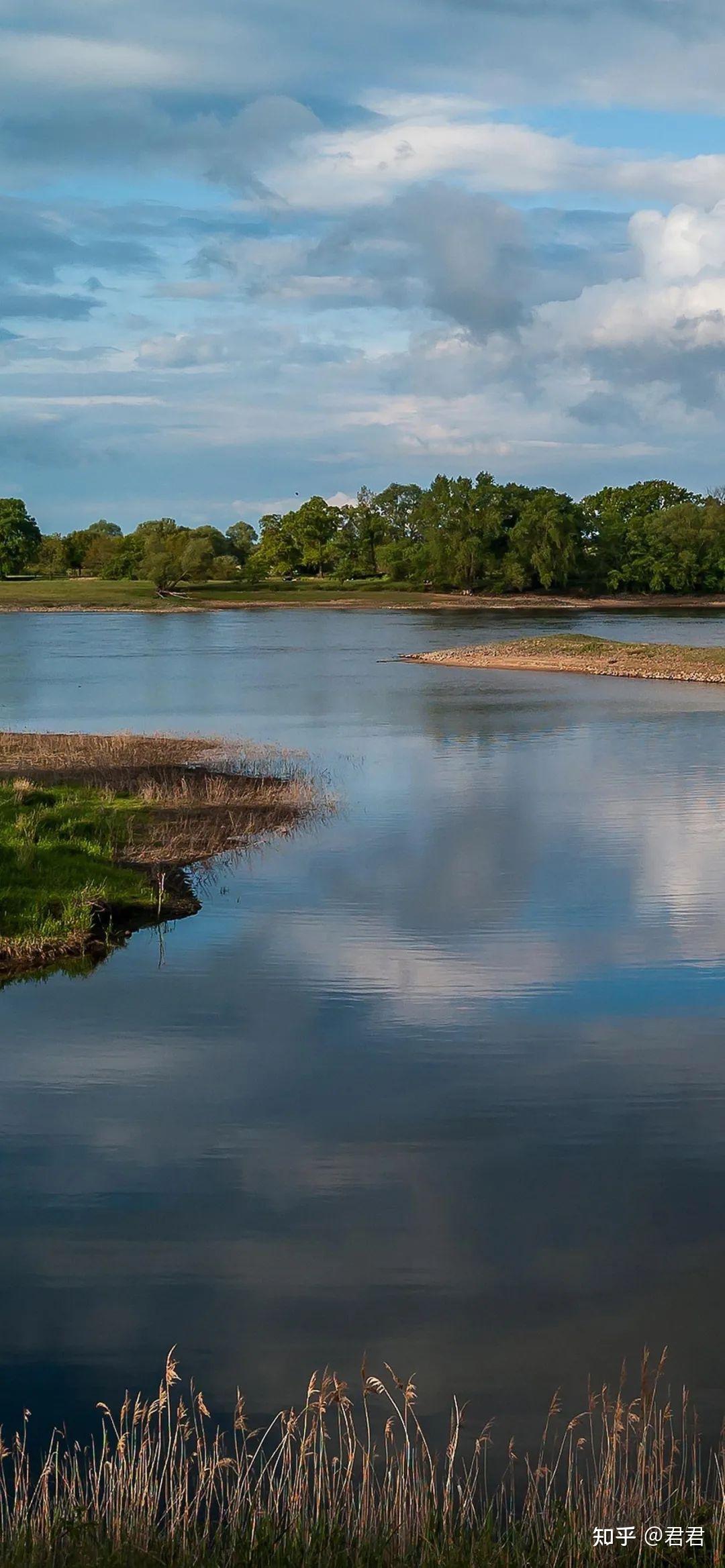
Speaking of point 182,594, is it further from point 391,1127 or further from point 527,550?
point 391,1127

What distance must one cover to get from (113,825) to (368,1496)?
1856 cm

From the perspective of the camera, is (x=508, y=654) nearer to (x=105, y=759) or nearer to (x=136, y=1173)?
(x=105, y=759)

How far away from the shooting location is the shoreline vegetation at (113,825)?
1944cm

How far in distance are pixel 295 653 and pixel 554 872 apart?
64.7 m

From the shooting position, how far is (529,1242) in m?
11.1

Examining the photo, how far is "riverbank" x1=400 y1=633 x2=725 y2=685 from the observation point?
6669 cm

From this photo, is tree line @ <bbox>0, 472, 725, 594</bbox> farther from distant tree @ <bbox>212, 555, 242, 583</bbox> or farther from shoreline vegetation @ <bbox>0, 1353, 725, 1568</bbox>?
shoreline vegetation @ <bbox>0, 1353, 725, 1568</bbox>

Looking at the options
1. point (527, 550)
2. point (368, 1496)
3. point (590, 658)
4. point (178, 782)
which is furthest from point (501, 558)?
point (368, 1496)

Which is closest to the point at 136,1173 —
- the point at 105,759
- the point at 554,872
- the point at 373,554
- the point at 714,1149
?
the point at 714,1149

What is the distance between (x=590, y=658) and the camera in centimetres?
7238

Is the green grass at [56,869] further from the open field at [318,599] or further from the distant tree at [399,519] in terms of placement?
the distant tree at [399,519]

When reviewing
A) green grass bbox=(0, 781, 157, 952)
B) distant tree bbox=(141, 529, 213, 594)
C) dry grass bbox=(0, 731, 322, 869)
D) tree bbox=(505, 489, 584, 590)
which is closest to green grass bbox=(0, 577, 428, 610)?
distant tree bbox=(141, 529, 213, 594)

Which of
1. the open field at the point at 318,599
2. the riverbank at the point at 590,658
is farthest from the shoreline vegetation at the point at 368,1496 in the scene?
the open field at the point at 318,599

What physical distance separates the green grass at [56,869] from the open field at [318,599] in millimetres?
126732
